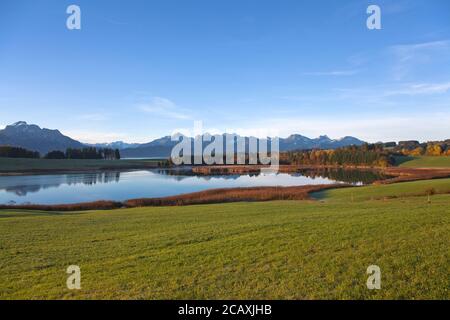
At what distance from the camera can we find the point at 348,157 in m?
145

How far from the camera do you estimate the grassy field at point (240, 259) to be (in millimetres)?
7648

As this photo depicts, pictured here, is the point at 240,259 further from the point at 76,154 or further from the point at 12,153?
the point at 76,154

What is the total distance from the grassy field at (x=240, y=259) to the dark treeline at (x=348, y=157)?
→ 409 feet

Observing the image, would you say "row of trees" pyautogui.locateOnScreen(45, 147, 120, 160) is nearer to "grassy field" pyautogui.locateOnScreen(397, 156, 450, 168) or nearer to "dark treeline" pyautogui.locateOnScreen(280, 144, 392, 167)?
"dark treeline" pyautogui.locateOnScreen(280, 144, 392, 167)

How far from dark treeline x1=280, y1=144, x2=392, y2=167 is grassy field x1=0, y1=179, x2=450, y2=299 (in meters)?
125

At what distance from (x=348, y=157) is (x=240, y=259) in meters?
146

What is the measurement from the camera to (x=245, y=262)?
32.0ft

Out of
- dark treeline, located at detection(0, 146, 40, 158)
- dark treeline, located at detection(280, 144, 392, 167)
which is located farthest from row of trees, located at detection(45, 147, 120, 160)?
dark treeline, located at detection(280, 144, 392, 167)

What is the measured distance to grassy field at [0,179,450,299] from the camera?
7.65m

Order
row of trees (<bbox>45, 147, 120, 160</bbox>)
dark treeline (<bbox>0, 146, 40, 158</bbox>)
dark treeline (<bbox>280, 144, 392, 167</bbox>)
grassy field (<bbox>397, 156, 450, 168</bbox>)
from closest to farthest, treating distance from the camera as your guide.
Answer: grassy field (<bbox>397, 156, 450, 168</bbox>) < dark treeline (<bbox>0, 146, 40, 158</bbox>) < dark treeline (<bbox>280, 144, 392, 167</bbox>) < row of trees (<bbox>45, 147, 120, 160</bbox>)
